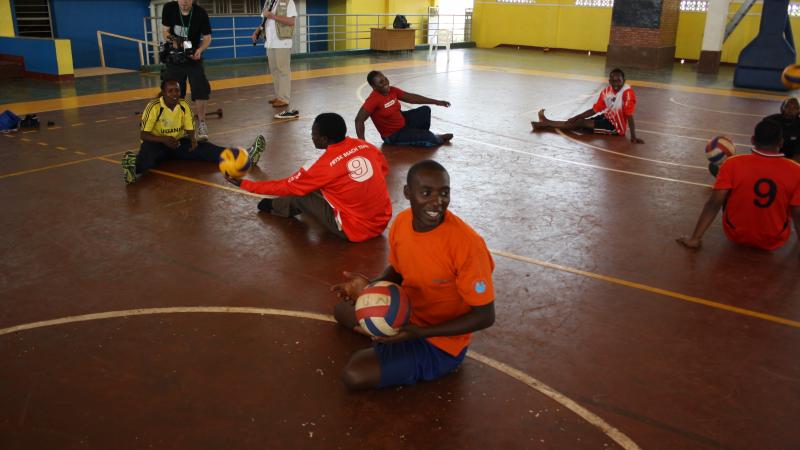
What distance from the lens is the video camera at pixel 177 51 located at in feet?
28.7

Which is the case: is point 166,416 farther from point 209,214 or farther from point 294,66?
point 294,66

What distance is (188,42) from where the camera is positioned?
28.9ft

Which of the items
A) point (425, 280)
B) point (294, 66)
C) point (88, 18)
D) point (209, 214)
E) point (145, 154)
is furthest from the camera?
point (294, 66)

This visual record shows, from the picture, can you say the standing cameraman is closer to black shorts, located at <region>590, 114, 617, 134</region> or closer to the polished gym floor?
the polished gym floor

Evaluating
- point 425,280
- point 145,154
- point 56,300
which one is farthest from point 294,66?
point 425,280

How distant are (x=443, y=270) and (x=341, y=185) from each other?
7.32 ft

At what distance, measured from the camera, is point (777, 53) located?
15.8 meters

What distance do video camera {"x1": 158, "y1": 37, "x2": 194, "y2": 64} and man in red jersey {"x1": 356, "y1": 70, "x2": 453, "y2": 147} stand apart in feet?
8.25

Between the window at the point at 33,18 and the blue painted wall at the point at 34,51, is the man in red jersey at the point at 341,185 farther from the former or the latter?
the window at the point at 33,18

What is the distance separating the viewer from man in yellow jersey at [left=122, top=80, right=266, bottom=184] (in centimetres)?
713

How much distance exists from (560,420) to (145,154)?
5.68 meters

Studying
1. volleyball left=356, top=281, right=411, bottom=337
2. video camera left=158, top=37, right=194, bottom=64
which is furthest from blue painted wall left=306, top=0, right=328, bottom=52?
volleyball left=356, top=281, right=411, bottom=337

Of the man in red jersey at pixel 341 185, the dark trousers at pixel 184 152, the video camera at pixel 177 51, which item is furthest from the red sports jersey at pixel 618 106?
the video camera at pixel 177 51

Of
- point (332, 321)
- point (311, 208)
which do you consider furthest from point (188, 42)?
point (332, 321)
